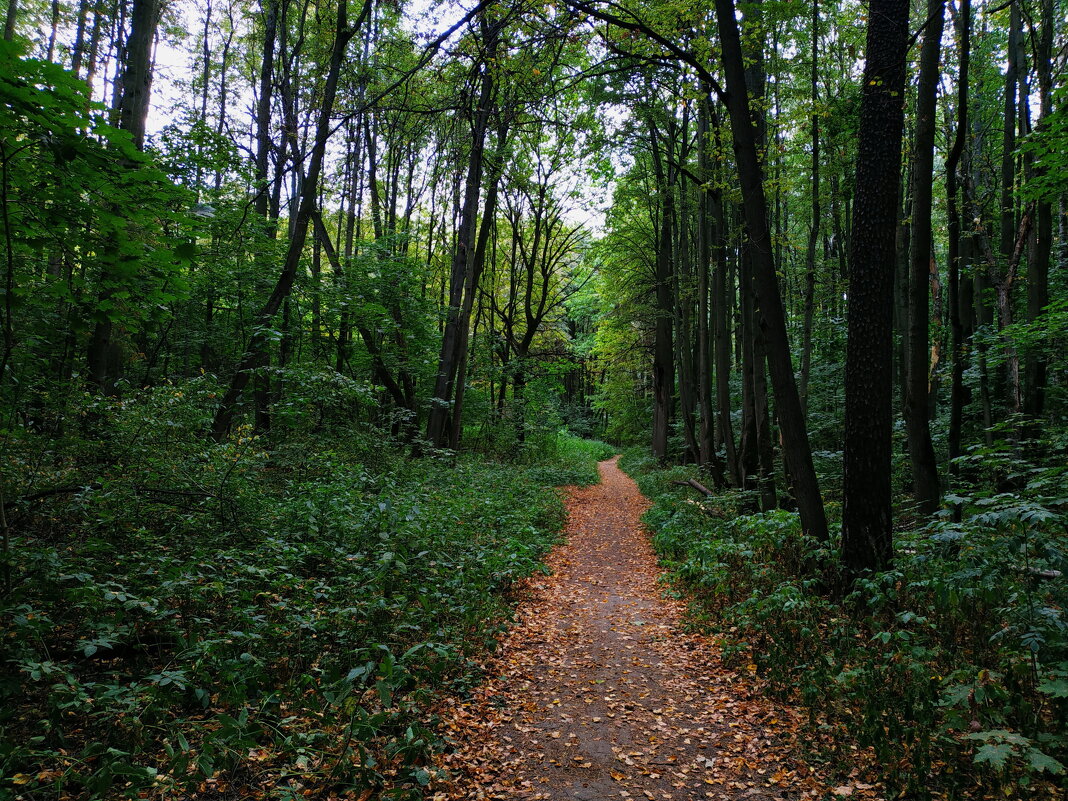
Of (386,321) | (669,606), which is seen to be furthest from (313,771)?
(386,321)

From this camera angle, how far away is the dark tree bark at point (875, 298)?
507 cm

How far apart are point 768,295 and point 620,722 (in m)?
4.77

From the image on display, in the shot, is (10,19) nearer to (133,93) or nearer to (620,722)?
(133,93)

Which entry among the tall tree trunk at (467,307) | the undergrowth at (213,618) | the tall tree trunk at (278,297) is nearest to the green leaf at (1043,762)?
the undergrowth at (213,618)

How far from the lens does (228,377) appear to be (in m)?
12.4

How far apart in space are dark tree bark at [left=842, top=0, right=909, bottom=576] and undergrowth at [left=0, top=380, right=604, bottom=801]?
390cm

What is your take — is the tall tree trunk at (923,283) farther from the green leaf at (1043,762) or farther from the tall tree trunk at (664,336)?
the tall tree trunk at (664,336)

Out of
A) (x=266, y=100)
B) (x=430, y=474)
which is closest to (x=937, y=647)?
(x=430, y=474)

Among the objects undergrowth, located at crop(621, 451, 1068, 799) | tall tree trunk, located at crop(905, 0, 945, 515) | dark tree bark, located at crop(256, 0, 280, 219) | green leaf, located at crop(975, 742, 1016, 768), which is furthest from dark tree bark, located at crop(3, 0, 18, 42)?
green leaf, located at crop(975, 742, 1016, 768)

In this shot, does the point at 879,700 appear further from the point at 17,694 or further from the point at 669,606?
the point at 17,694

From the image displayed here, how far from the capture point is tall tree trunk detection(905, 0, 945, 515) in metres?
6.27

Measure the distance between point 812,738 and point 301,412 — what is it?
8248mm

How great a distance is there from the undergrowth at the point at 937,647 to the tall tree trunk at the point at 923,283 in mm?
1306

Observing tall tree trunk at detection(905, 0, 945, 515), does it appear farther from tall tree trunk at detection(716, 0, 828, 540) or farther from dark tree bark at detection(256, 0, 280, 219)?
dark tree bark at detection(256, 0, 280, 219)
